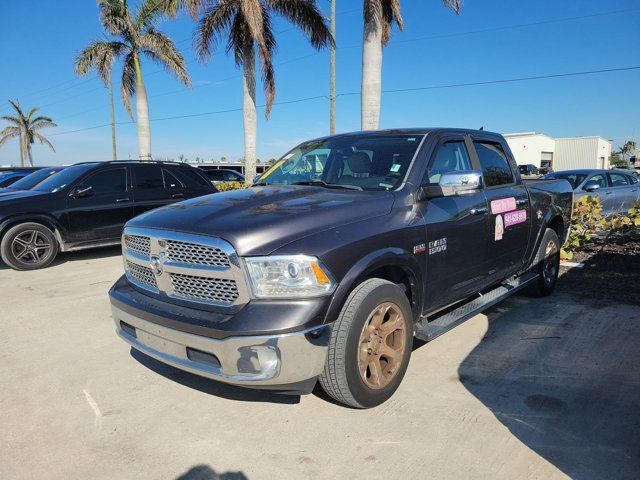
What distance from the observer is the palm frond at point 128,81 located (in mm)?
18266

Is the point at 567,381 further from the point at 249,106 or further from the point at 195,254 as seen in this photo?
the point at 249,106

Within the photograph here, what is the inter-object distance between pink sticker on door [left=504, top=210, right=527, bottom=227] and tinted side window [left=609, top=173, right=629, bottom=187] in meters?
8.44

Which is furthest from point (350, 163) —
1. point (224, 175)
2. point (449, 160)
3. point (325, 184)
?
point (224, 175)

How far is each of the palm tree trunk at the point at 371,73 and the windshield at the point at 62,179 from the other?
20.3ft

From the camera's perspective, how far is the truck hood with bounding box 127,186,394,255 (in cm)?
267

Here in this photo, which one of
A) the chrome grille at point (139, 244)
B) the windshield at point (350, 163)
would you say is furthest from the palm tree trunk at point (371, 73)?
the chrome grille at point (139, 244)

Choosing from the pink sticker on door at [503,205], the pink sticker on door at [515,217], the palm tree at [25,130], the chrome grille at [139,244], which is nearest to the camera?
the chrome grille at [139,244]

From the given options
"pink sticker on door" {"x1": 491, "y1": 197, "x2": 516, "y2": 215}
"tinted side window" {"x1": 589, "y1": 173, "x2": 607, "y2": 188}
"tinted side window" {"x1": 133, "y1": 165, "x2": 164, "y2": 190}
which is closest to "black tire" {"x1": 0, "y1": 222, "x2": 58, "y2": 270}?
"tinted side window" {"x1": 133, "y1": 165, "x2": 164, "y2": 190}

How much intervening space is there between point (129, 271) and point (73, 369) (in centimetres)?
105

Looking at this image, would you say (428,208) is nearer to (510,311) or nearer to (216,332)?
(216,332)

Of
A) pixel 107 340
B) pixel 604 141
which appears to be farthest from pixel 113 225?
pixel 604 141

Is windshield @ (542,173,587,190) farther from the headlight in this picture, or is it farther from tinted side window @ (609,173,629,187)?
the headlight

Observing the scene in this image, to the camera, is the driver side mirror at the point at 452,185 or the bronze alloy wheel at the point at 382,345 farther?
the driver side mirror at the point at 452,185

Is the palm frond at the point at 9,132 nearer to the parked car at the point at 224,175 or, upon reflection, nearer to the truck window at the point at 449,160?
the parked car at the point at 224,175
